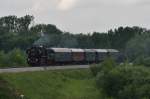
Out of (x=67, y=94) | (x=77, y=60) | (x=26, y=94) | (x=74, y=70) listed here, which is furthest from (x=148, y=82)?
(x=77, y=60)

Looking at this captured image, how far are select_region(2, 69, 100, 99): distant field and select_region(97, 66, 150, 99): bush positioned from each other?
1.42 m

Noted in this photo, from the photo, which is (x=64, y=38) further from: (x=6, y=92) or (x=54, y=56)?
(x=6, y=92)

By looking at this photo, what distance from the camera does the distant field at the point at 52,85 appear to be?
49.2 meters

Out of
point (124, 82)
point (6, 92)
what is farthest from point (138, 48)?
point (6, 92)

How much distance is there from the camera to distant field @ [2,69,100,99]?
162ft

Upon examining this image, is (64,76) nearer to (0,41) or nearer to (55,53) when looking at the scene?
(55,53)

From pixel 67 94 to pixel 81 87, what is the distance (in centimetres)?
794

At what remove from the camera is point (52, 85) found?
55.9 m

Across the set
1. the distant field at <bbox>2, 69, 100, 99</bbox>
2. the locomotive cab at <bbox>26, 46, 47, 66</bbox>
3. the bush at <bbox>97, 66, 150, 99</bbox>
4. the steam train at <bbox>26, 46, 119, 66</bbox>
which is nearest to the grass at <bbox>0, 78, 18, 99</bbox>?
the distant field at <bbox>2, 69, 100, 99</bbox>

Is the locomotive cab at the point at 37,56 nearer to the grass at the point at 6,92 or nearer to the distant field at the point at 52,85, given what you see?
the distant field at the point at 52,85

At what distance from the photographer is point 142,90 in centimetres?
5169

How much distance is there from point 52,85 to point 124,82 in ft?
23.5

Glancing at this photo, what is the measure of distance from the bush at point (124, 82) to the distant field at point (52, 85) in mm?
1415

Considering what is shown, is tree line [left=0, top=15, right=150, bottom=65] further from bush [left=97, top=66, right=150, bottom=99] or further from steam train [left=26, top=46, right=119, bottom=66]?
bush [left=97, top=66, right=150, bottom=99]
